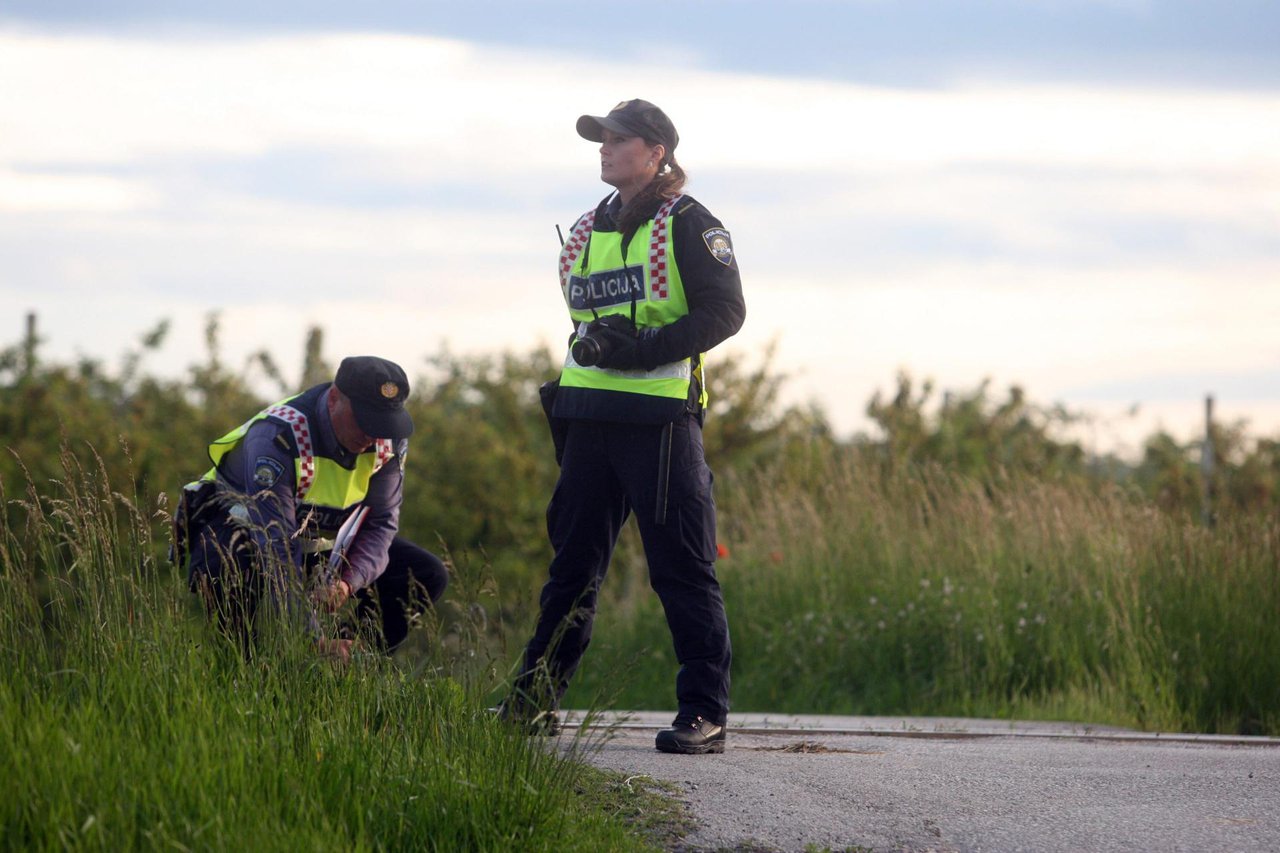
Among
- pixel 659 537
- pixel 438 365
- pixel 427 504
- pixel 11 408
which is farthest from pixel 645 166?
pixel 438 365

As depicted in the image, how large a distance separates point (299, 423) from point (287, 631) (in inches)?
67.9

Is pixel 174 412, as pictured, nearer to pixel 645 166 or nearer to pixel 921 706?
pixel 921 706

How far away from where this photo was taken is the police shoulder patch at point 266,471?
6.16 metres

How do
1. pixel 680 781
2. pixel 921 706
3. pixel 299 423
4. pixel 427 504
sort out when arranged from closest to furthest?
pixel 680 781, pixel 299 423, pixel 921 706, pixel 427 504

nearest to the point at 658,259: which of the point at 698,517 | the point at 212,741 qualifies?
the point at 698,517

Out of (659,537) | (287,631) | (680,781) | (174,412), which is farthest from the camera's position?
(174,412)

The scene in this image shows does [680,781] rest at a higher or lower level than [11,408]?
lower

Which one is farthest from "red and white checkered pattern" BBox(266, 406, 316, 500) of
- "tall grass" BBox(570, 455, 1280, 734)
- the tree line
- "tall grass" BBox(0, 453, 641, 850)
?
the tree line

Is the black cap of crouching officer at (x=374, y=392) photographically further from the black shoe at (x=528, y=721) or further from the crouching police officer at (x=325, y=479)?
the black shoe at (x=528, y=721)

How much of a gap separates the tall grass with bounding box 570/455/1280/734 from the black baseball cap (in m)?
3.25

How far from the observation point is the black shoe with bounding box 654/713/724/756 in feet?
19.1

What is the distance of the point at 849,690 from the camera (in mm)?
10031

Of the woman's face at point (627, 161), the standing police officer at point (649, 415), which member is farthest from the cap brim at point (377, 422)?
the woman's face at point (627, 161)

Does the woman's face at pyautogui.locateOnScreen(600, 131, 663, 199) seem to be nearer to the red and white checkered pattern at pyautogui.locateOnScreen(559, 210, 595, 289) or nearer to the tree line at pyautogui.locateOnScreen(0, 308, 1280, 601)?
the red and white checkered pattern at pyautogui.locateOnScreen(559, 210, 595, 289)
